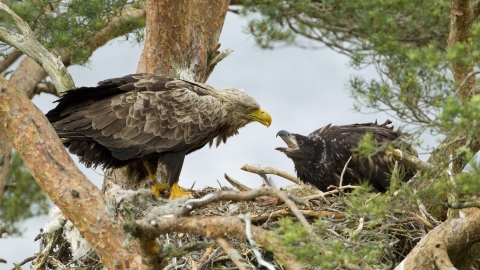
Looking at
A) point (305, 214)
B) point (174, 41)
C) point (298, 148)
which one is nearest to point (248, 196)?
point (305, 214)

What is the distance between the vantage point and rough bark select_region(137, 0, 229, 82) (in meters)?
7.25

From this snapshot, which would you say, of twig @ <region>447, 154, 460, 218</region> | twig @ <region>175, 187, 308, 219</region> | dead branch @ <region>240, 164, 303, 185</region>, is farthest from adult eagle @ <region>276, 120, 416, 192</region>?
twig @ <region>175, 187, 308, 219</region>

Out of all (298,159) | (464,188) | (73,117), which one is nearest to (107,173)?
(73,117)

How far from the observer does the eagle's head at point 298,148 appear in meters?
7.13

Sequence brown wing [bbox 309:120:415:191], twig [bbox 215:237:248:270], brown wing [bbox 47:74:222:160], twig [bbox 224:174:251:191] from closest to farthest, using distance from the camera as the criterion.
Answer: twig [bbox 215:237:248:270] < brown wing [bbox 47:74:222:160] < twig [bbox 224:174:251:191] < brown wing [bbox 309:120:415:191]

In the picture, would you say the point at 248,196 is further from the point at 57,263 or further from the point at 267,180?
the point at 267,180

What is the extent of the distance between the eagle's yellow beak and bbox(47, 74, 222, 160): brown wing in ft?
1.90

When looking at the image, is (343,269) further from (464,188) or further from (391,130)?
(391,130)

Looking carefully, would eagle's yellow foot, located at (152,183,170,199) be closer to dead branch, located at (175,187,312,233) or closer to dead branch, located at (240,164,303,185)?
dead branch, located at (240,164,303,185)

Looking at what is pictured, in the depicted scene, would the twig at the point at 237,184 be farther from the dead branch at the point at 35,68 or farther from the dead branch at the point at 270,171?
the dead branch at the point at 35,68

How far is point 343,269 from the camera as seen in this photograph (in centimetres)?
484

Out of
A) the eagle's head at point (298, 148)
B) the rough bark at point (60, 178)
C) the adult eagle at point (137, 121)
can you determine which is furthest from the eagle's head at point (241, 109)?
the rough bark at point (60, 178)

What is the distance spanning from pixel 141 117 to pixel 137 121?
5 centimetres

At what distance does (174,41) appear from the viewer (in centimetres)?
730
